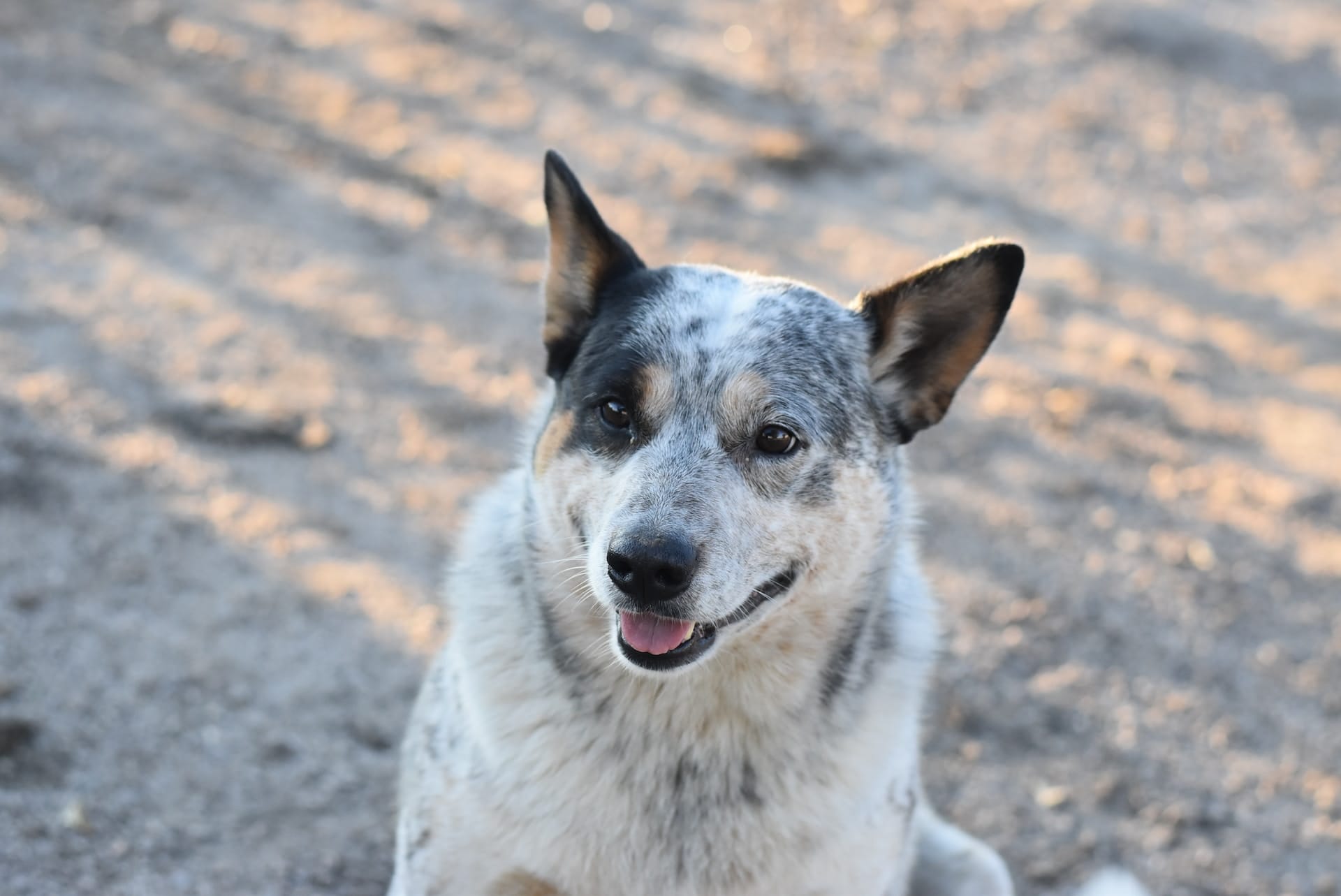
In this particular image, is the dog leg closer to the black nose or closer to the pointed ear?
the black nose

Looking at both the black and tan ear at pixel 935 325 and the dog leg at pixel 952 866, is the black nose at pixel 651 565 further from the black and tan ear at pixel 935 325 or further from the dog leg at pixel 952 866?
the dog leg at pixel 952 866

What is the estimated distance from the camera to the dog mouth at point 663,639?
2.72m

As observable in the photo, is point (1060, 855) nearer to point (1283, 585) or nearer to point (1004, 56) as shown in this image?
point (1283, 585)

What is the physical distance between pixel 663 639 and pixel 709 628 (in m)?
0.10

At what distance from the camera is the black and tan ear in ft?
9.78

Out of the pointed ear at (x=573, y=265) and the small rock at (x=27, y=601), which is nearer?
the pointed ear at (x=573, y=265)

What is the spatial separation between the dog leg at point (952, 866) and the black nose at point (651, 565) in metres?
1.25

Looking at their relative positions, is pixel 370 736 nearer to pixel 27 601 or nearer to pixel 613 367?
pixel 27 601

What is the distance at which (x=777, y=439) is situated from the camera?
9.51ft

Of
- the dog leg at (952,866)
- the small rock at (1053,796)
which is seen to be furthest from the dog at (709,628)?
the small rock at (1053,796)

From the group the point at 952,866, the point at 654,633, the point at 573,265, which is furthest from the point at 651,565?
the point at 952,866

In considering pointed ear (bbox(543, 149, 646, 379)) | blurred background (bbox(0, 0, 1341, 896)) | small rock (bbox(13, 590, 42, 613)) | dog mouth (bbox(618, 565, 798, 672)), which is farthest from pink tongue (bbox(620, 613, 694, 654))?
small rock (bbox(13, 590, 42, 613))

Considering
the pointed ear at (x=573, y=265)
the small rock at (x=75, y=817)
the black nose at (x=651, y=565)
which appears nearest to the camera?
the black nose at (x=651, y=565)

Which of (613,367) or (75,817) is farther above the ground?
(613,367)
